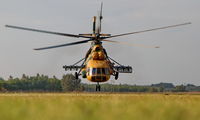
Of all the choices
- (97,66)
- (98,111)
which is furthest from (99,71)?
(98,111)

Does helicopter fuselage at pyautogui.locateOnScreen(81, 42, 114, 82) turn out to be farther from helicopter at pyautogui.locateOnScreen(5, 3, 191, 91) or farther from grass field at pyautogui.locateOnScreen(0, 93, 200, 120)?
grass field at pyautogui.locateOnScreen(0, 93, 200, 120)

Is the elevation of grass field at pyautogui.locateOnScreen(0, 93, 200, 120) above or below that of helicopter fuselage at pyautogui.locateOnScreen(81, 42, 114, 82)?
below

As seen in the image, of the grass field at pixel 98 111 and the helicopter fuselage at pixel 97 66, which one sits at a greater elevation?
the helicopter fuselage at pixel 97 66

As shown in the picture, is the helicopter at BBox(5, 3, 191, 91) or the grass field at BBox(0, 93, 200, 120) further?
the helicopter at BBox(5, 3, 191, 91)

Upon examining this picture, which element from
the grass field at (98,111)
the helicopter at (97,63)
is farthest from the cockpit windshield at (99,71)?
the grass field at (98,111)

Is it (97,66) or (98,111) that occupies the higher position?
(97,66)

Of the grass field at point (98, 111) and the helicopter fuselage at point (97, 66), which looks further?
the helicopter fuselage at point (97, 66)

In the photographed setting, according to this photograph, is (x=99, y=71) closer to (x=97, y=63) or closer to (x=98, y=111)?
(x=97, y=63)

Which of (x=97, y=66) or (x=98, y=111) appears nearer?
(x=98, y=111)

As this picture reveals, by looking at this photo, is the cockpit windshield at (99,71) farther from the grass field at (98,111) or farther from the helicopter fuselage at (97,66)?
the grass field at (98,111)

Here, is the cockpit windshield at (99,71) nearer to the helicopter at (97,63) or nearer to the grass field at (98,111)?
the helicopter at (97,63)

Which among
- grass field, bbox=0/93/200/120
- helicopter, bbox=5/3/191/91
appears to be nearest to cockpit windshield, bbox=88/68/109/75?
helicopter, bbox=5/3/191/91

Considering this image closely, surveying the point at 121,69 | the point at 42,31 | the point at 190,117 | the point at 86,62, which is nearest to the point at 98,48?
the point at 86,62

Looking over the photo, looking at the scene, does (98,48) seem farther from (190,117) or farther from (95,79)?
(190,117)
